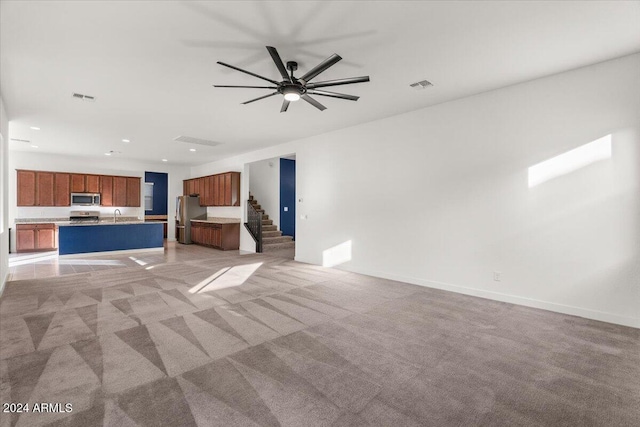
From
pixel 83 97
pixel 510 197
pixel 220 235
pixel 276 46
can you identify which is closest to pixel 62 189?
pixel 220 235

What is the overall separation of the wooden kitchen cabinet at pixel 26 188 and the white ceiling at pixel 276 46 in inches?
194

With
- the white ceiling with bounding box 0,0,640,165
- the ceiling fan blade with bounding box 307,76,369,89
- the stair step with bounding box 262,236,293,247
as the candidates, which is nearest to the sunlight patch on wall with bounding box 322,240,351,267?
the white ceiling with bounding box 0,0,640,165

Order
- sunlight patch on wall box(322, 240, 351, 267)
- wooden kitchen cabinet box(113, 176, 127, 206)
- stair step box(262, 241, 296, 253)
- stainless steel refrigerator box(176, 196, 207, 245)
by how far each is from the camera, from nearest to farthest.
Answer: sunlight patch on wall box(322, 240, 351, 267) → stair step box(262, 241, 296, 253) → wooden kitchen cabinet box(113, 176, 127, 206) → stainless steel refrigerator box(176, 196, 207, 245)

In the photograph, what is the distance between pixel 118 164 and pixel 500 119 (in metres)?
11.4

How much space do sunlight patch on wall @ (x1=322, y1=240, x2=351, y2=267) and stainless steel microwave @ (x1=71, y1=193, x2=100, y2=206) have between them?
319 inches

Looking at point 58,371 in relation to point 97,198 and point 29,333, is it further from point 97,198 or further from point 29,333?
point 97,198

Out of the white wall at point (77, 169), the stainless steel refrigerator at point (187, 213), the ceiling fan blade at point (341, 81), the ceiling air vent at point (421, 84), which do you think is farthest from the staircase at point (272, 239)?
the ceiling fan blade at point (341, 81)

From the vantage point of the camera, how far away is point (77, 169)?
9781 mm

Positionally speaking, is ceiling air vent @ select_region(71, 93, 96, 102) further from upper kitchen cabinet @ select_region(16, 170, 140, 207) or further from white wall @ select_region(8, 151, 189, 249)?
white wall @ select_region(8, 151, 189, 249)

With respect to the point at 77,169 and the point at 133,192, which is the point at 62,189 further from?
the point at 133,192

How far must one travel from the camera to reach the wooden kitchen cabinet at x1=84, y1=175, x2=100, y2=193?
9719 millimetres

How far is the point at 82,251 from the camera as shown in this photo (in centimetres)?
796

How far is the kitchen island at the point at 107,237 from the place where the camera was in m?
7.77

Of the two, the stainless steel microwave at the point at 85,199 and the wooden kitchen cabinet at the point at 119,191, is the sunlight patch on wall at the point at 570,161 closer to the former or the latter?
the wooden kitchen cabinet at the point at 119,191
